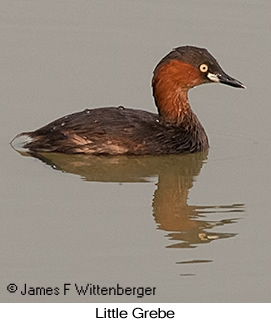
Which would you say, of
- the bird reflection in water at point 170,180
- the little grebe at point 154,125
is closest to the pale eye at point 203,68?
the little grebe at point 154,125

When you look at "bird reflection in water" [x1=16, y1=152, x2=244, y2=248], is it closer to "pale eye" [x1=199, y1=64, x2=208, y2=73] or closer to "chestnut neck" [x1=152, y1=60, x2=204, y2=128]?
"chestnut neck" [x1=152, y1=60, x2=204, y2=128]

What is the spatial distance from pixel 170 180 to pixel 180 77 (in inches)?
63.6

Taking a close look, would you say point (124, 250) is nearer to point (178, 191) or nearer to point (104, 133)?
point (178, 191)

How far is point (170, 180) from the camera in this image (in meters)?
13.9

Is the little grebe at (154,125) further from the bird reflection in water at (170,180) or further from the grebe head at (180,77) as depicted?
the bird reflection in water at (170,180)

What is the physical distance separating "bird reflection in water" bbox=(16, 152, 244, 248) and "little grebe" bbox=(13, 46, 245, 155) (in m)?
0.11

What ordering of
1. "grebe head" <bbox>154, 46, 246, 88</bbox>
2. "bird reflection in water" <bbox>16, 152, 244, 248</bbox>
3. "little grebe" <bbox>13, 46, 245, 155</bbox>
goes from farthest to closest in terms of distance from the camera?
"grebe head" <bbox>154, 46, 246, 88</bbox>, "little grebe" <bbox>13, 46, 245, 155</bbox>, "bird reflection in water" <bbox>16, 152, 244, 248</bbox>

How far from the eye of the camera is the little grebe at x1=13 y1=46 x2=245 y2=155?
570 inches

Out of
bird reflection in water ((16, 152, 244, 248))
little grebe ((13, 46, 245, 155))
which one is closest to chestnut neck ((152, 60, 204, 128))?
little grebe ((13, 46, 245, 155))

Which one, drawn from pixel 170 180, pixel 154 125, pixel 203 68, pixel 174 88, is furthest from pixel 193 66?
pixel 170 180

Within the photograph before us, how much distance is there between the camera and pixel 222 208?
1273 centimetres

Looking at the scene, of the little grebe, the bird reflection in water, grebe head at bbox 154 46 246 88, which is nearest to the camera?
the bird reflection in water

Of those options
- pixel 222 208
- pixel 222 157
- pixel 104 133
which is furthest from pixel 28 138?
pixel 222 208

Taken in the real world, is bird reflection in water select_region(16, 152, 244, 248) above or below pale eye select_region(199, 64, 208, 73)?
below
